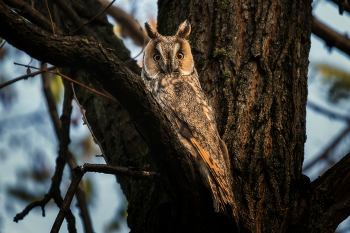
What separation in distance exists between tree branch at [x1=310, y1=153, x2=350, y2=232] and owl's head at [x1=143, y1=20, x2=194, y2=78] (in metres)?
1.25

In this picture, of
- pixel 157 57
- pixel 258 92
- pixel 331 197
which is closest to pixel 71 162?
pixel 157 57

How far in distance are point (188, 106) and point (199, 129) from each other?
0.22m

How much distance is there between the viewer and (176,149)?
1533 millimetres

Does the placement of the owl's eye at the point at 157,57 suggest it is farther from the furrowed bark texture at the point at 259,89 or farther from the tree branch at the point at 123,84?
the tree branch at the point at 123,84

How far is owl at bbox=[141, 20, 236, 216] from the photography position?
1.89m

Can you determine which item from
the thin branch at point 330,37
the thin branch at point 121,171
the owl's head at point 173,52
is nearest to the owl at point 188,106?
the owl's head at point 173,52

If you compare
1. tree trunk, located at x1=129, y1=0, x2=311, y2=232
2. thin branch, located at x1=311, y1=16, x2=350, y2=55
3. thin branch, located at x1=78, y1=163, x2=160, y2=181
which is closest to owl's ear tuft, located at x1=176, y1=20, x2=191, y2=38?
tree trunk, located at x1=129, y1=0, x2=311, y2=232

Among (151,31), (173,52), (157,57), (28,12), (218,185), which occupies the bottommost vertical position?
(218,185)

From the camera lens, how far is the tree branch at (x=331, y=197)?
179 centimetres

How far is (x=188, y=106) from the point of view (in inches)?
88.7

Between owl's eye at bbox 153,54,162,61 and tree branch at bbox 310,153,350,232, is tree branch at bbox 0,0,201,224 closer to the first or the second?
tree branch at bbox 310,153,350,232

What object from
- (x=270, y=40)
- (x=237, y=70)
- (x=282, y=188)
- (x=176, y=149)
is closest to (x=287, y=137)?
(x=282, y=188)

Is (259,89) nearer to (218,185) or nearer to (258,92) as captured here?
(258,92)

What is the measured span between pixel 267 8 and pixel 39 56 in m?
1.95
